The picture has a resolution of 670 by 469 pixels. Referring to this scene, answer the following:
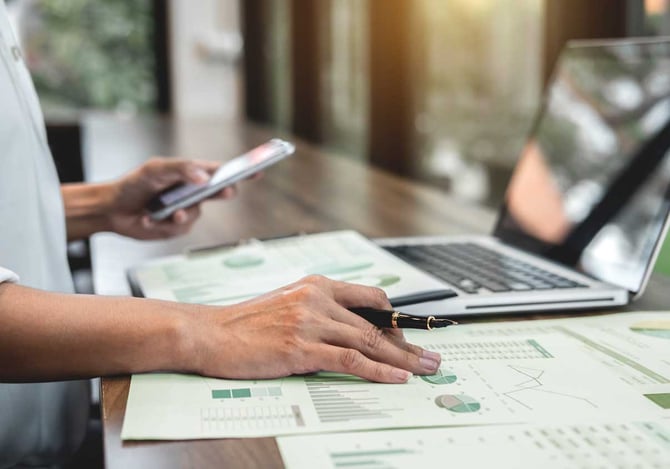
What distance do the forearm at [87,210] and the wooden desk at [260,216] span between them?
0.13 ft

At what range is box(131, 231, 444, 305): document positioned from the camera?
91cm

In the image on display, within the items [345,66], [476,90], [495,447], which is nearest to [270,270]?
[495,447]

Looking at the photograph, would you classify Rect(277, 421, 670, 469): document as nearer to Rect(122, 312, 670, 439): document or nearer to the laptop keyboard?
Rect(122, 312, 670, 439): document

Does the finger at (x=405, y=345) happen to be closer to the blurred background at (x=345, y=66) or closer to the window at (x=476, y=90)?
the blurred background at (x=345, y=66)

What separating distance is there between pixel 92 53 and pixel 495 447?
532 centimetres

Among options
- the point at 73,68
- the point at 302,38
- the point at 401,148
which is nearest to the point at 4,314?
the point at 401,148

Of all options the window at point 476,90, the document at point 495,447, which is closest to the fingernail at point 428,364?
the document at point 495,447

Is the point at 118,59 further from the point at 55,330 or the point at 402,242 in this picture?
the point at 55,330

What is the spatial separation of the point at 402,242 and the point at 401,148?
1.87 meters

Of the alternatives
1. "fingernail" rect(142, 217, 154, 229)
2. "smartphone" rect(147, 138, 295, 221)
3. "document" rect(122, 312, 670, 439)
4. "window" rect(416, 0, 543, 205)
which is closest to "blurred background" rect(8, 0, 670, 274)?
"window" rect(416, 0, 543, 205)

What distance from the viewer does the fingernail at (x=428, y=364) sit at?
70 cm

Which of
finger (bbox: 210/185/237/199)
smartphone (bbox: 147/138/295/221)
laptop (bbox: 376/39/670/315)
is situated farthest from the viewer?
finger (bbox: 210/185/237/199)

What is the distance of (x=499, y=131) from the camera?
2.39 m

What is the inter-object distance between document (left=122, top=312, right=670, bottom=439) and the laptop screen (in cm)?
20
